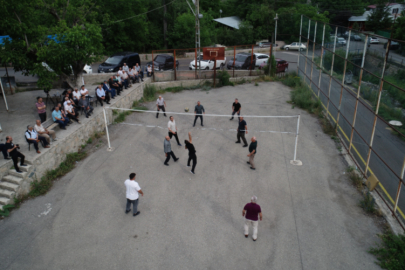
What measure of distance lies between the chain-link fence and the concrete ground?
1106mm

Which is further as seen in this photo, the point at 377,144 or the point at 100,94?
the point at 100,94

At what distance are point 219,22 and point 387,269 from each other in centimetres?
5316

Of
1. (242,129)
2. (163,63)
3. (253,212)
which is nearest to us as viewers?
(253,212)

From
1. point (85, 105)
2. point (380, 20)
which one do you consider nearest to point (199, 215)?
point (85, 105)

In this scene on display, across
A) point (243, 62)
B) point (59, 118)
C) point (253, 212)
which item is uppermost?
point (243, 62)

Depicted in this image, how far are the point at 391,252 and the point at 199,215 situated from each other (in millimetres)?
5365

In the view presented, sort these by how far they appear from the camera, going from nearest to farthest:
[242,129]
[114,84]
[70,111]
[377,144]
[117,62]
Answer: [377,144] < [70,111] < [242,129] < [114,84] < [117,62]

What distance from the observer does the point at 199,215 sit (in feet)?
31.0

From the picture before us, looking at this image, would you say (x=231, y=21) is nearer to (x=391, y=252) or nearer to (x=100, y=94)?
(x=100, y=94)

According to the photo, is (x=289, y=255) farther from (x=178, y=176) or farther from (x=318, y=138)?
(x=318, y=138)

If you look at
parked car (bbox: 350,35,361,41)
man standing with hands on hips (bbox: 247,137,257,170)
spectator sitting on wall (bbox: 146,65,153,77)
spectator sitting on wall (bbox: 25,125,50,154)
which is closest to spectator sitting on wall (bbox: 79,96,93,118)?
spectator sitting on wall (bbox: 25,125,50,154)

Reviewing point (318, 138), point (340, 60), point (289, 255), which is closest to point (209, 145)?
Answer: point (318, 138)

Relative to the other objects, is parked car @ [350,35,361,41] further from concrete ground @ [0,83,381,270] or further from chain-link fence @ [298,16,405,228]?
concrete ground @ [0,83,381,270]

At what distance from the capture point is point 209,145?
14.1 meters
